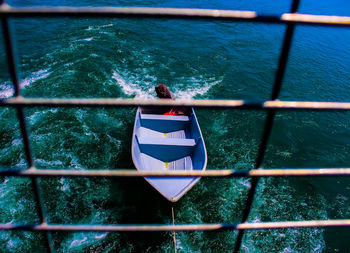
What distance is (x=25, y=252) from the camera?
14.7 ft

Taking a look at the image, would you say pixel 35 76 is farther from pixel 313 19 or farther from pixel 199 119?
pixel 313 19

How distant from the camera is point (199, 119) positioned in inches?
302

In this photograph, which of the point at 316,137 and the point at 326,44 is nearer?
the point at 316,137

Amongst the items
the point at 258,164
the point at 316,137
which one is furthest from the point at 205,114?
the point at 258,164

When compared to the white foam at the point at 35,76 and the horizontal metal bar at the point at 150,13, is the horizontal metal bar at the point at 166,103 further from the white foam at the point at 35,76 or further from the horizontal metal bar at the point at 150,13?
the white foam at the point at 35,76

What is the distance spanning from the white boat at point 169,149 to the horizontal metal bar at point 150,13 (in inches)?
154

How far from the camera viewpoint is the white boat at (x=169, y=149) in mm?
4633

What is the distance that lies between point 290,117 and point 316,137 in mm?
991

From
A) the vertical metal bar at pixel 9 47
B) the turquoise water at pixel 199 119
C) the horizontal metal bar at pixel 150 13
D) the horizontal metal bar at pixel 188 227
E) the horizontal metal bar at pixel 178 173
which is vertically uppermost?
the horizontal metal bar at pixel 150 13

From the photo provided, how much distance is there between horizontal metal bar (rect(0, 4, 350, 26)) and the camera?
661 millimetres

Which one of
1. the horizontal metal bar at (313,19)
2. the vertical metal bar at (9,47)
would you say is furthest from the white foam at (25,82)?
the horizontal metal bar at (313,19)

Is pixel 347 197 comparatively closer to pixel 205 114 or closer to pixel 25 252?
pixel 205 114

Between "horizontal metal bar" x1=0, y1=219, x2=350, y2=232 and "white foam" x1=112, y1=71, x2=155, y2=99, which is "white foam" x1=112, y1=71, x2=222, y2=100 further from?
"horizontal metal bar" x1=0, y1=219, x2=350, y2=232

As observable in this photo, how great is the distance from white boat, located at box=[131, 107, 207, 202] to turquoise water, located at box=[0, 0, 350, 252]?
450 millimetres
